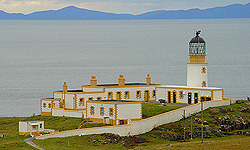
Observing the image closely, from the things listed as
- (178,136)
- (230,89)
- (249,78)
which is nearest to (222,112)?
(178,136)

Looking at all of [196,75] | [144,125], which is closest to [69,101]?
[144,125]

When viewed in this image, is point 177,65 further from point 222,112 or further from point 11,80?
point 222,112

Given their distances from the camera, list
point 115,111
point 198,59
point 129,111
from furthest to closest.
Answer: point 198,59
point 129,111
point 115,111

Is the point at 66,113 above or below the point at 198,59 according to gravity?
below

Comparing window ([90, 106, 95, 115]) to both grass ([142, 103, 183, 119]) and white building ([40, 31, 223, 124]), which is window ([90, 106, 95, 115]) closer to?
white building ([40, 31, 223, 124])

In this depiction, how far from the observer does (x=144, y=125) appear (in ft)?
195

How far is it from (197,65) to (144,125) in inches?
675

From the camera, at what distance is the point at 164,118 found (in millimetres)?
62219

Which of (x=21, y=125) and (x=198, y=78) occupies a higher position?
(x=198, y=78)

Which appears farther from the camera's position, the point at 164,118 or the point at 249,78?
the point at 249,78

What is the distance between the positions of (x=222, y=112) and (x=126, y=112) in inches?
515

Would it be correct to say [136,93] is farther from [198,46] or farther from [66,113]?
[66,113]

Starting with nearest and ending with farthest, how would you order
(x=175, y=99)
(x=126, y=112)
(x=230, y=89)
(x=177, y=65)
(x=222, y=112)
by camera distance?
(x=126, y=112) → (x=222, y=112) → (x=175, y=99) → (x=230, y=89) → (x=177, y=65)

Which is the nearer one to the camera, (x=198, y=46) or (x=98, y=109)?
(x=98, y=109)
